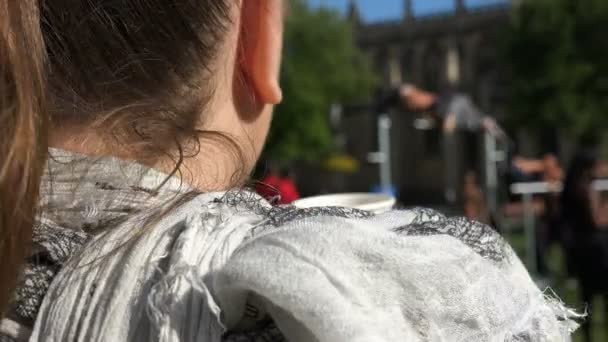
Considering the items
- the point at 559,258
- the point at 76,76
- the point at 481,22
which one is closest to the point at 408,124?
the point at 481,22

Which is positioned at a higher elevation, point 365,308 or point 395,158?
point 365,308

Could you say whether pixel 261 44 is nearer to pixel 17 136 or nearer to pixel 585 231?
pixel 17 136

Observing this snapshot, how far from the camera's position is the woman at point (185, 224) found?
0.59 m

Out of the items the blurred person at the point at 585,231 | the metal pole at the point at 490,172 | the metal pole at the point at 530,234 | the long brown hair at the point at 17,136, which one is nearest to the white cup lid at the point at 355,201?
the long brown hair at the point at 17,136

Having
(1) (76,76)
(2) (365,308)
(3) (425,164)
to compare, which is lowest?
(3) (425,164)

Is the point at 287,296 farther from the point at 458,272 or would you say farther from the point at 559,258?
the point at 559,258

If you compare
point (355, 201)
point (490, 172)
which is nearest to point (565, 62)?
point (490, 172)

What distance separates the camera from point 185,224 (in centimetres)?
65

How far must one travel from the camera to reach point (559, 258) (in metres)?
11.5

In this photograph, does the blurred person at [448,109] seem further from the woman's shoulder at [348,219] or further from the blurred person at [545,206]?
the woman's shoulder at [348,219]

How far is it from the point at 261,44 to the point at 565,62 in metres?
26.5

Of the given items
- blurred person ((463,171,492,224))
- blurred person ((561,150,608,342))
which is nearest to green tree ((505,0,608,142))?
blurred person ((463,171,492,224))

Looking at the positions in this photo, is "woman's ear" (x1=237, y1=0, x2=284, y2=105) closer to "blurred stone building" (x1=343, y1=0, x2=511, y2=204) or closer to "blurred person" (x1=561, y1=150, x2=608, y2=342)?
"blurred person" (x1=561, y1=150, x2=608, y2=342)

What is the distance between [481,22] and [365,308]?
36.5 metres
